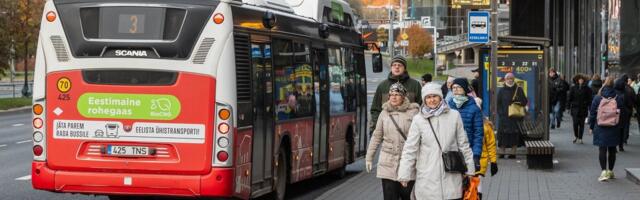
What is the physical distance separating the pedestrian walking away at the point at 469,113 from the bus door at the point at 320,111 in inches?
187

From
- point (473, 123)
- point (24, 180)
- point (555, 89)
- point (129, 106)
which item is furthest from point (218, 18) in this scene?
point (555, 89)

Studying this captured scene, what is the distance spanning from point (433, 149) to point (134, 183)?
12.1ft

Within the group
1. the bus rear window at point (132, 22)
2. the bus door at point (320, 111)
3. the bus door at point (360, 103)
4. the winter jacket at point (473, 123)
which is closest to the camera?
the winter jacket at point (473, 123)

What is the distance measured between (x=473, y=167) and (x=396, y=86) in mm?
1367

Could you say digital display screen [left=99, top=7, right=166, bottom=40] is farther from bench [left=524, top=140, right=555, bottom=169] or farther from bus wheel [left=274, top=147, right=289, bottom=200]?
bench [left=524, top=140, right=555, bottom=169]

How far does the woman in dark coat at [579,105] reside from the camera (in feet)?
88.2

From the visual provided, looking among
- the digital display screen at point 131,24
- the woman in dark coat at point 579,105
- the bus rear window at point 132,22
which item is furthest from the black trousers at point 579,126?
the digital display screen at point 131,24

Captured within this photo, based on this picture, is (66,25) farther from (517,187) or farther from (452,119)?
(517,187)

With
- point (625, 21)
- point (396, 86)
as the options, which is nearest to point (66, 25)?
point (396, 86)

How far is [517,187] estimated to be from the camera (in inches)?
624

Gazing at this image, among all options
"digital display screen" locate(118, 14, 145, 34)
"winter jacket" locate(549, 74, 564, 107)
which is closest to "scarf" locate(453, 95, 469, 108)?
"digital display screen" locate(118, 14, 145, 34)

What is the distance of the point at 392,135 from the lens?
10.3 m

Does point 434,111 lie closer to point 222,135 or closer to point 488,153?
point 488,153

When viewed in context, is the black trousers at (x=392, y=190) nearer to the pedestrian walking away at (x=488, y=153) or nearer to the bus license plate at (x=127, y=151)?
the pedestrian walking away at (x=488, y=153)
